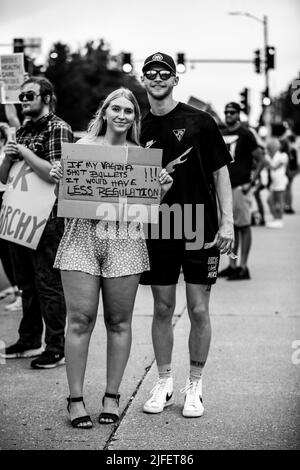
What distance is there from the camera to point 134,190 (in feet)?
13.5

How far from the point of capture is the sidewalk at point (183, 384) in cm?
391

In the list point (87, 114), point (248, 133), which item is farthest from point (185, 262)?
point (87, 114)

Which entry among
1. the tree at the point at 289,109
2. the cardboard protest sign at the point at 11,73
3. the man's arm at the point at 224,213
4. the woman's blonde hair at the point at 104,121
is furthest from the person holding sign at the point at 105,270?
the cardboard protest sign at the point at 11,73

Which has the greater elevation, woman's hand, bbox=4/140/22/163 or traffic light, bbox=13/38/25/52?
traffic light, bbox=13/38/25/52

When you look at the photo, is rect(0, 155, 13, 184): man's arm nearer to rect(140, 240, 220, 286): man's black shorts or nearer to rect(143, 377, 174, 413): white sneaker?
rect(140, 240, 220, 286): man's black shorts

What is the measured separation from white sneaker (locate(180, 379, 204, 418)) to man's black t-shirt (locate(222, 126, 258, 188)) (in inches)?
186

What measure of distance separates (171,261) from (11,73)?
3344 millimetres

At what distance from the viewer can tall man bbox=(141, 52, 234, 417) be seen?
4262mm

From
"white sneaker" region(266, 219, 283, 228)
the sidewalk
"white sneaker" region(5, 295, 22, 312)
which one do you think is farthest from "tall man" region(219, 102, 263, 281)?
"white sneaker" region(266, 219, 283, 228)

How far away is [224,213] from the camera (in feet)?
14.2

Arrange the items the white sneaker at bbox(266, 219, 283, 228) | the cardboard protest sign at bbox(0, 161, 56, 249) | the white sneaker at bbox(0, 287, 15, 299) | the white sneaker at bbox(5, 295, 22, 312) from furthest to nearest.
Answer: the white sneaker at bbox(266, 219, 283, 228) < the white sneaker at bbox(0, 287, 15, 299) < the white sneaker at bbox(5, 295, 22, 312) < the cardboard protest sign at bbox(0, 161, 56, 249)

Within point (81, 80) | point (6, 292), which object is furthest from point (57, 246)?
point (81, 80)

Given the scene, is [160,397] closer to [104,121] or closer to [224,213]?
[224,213]

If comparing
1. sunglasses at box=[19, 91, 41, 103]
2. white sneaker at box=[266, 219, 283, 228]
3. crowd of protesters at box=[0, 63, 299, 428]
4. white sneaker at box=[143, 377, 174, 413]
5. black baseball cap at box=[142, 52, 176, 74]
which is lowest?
white sneaker at box=[266, 219, 283, 228]
